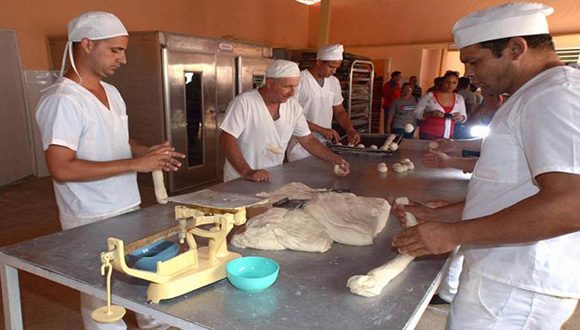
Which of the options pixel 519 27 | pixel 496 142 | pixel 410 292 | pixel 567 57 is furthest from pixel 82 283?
pixel 567 57

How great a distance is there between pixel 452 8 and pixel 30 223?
929 centimetres

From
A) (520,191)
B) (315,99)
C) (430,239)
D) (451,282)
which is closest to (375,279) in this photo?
(430,239)

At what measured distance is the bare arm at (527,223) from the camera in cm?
93

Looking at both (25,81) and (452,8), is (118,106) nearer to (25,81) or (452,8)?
(25,81)

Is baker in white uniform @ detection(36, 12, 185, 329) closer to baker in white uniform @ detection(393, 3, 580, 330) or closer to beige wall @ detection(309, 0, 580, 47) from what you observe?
baker in white uniform @ detection(393, 3, 580, 330)

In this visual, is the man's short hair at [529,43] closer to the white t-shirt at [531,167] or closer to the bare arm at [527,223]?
the white t-shirt at [531,167]

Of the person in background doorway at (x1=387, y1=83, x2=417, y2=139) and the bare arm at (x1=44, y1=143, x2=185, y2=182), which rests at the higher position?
the bare arm at (x1=44, y1=143, x2=185, y2=182)

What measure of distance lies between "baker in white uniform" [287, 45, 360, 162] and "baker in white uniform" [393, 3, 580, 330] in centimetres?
235

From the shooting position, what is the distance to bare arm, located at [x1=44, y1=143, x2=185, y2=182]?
5.32 ft

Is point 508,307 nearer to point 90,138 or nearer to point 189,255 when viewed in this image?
point 189,255

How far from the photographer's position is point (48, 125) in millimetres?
1646

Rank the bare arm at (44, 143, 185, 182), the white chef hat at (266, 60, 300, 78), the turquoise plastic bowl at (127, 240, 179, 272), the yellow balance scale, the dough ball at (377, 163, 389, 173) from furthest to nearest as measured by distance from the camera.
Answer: the dough ball at (377, 163, 389, 173)
the white chef hat at (266, 60, 300, 78)
the bare arm at (44, 143, 185, 182)
the turquoise plastic bowl at (127, 240, 179, 272)
the yellow balance scale

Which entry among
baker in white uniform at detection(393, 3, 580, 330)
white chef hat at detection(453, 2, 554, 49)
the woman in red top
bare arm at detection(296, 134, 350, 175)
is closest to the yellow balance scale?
baker in white uniform at detection(393, 3, 580, 330)

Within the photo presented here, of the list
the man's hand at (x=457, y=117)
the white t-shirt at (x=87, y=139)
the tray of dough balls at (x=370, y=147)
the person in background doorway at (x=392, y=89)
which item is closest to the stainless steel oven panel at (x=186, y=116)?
the tray of dough balls at (x=370, y=147)
